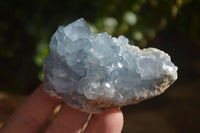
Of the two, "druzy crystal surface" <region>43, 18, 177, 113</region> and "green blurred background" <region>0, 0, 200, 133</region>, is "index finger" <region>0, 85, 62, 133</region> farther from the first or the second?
"green blurred background" <region>0, 0, 200, 133</region>

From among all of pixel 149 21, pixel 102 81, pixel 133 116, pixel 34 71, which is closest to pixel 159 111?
pixel 133 116

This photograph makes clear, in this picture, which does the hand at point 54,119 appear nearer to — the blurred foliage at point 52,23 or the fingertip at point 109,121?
the fingertip at point 109,121

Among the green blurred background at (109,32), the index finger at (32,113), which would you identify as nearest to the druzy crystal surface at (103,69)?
the index finger at (32,113)

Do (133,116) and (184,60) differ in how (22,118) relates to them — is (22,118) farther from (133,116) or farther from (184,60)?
(184,60)

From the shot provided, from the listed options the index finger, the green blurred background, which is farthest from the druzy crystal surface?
the green blurred background

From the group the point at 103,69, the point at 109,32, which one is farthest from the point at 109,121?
the point at 109,32

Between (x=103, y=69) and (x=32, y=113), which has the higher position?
(x=103, y=69)

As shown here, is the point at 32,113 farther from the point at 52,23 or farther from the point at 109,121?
the point at 52,23
